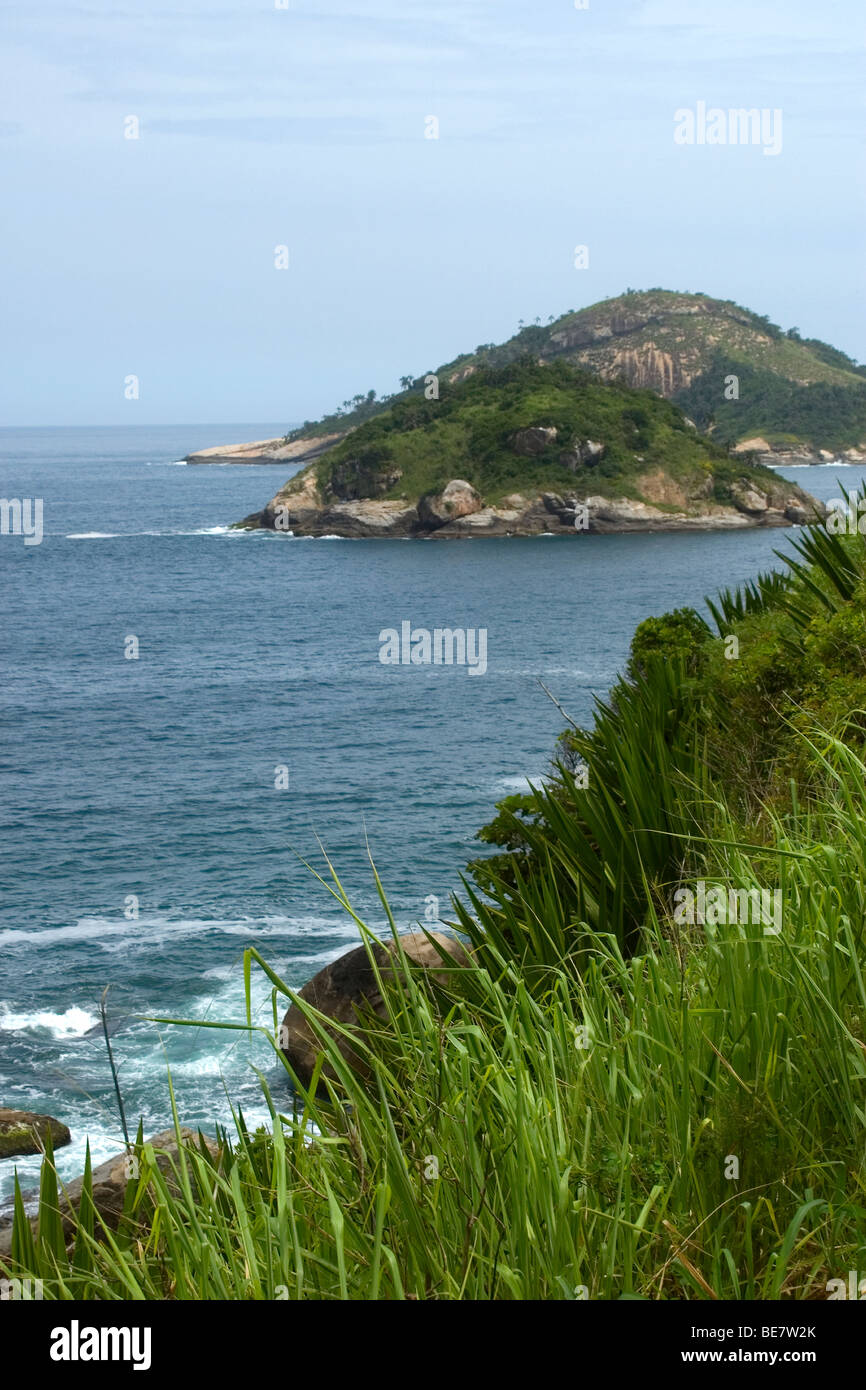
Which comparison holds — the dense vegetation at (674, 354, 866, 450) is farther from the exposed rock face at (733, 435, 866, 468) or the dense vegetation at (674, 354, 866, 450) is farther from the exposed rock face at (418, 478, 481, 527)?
the exposed rock face at (418, 478, 481, 527)

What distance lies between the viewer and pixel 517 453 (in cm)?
9656

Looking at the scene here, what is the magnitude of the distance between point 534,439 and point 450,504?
854 centimetres

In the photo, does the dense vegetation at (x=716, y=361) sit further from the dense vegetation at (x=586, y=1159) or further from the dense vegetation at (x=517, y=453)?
the dense vegetation at (x=586, y=1159)

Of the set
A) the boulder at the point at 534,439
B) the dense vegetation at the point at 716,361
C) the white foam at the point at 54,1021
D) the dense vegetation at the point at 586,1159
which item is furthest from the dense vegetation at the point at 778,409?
the dense vegetation at the point at 586,1159

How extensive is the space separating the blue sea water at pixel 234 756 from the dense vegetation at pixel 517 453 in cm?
669

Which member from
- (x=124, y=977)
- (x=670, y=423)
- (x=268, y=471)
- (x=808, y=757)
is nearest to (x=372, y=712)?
(x=124, y=977)

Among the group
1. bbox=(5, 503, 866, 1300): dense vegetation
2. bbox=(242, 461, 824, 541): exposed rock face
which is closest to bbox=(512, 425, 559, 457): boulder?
bbox=(242, 461, 824, 541): exposed rock face

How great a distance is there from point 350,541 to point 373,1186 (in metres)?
93.4

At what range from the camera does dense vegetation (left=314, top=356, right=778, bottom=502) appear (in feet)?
312

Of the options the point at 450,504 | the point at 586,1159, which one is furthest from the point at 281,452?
the point at 586,1159

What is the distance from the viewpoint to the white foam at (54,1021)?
69.7ft

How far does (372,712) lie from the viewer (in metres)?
44.9
